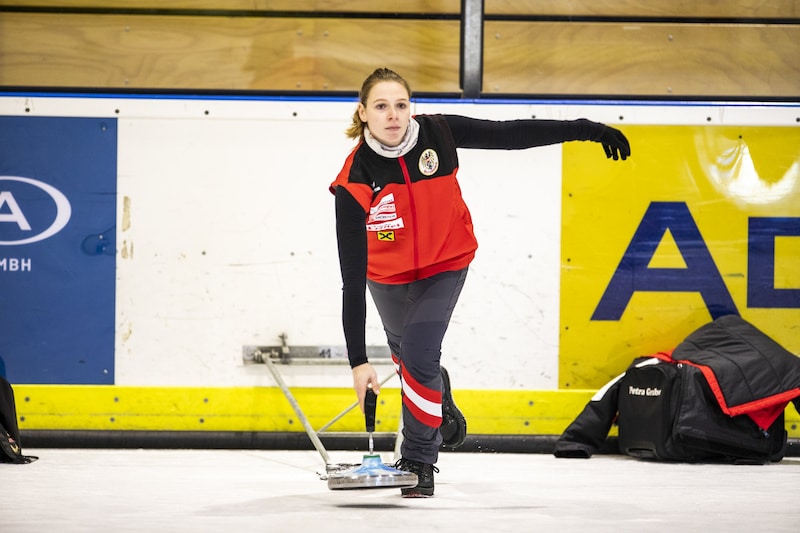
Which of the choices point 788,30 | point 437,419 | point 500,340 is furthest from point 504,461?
point 788,30

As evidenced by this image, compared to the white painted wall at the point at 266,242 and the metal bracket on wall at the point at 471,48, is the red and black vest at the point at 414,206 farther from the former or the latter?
the metal bracket on wall at the point at 471,48

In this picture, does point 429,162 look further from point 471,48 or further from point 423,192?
point 471,48

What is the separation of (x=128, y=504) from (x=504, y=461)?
1.97 meters

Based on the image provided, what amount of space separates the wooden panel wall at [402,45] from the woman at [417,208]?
161cm

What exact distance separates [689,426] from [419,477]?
1612mm

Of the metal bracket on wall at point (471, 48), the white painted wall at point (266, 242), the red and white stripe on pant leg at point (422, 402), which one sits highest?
the metal bracket on wall at point (471, 48)

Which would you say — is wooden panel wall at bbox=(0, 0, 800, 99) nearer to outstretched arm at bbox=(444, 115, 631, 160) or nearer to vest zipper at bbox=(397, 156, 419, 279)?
outstretched arm at bbox=(444, 115, 631, 160)

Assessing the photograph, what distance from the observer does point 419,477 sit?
12.1 ft

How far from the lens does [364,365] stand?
3.34 meters

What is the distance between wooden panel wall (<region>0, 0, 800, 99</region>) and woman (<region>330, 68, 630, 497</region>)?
161 cm

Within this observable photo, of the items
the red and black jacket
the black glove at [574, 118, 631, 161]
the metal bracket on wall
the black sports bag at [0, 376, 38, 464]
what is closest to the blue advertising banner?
the black sports bag at [0, 376, 38, 464]

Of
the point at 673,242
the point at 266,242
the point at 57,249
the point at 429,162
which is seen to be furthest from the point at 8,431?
the point at 673,242

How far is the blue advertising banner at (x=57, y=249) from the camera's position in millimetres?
5227

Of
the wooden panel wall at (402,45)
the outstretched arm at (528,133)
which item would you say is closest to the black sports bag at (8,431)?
the wooden panel wall at (402,45)
